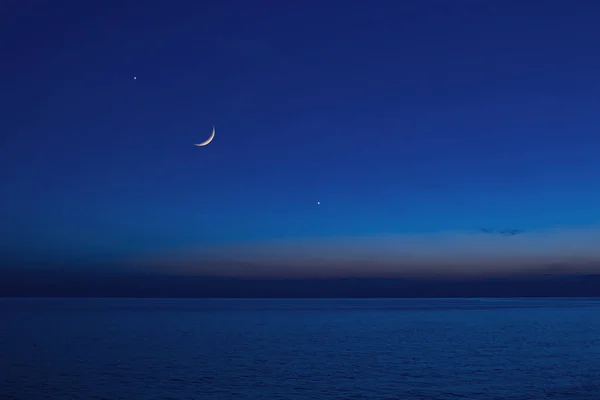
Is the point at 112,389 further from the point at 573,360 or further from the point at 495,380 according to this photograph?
the point at 573,360

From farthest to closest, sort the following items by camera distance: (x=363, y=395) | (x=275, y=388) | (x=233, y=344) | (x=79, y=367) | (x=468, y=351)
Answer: (x=233, y=344)
(x=468, y=351)
(x=79, y=367)
(x=275, y=388)
(x=363, y=395)

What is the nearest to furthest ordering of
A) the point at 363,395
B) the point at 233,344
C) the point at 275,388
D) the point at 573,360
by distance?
the point at 363,395, the point at 275,388, the point at 573,360, the point at 233,344

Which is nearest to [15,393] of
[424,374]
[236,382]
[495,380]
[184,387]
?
[184,387]

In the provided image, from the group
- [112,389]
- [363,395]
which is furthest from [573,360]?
[112,389]

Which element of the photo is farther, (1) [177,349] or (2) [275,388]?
(1) [177,349]

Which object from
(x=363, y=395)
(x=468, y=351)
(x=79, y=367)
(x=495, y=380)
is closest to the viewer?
(x=363, y=395)

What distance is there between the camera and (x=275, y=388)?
135ft

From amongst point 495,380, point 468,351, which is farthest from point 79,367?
point 468,351

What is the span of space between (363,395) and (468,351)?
1169 inches

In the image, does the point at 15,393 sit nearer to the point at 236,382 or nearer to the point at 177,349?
the point at 236,382

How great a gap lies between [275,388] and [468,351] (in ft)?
102

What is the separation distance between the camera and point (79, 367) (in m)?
51.1

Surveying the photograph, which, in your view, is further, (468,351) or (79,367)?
(468,351)

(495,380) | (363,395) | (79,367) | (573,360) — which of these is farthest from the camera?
(573,360)
